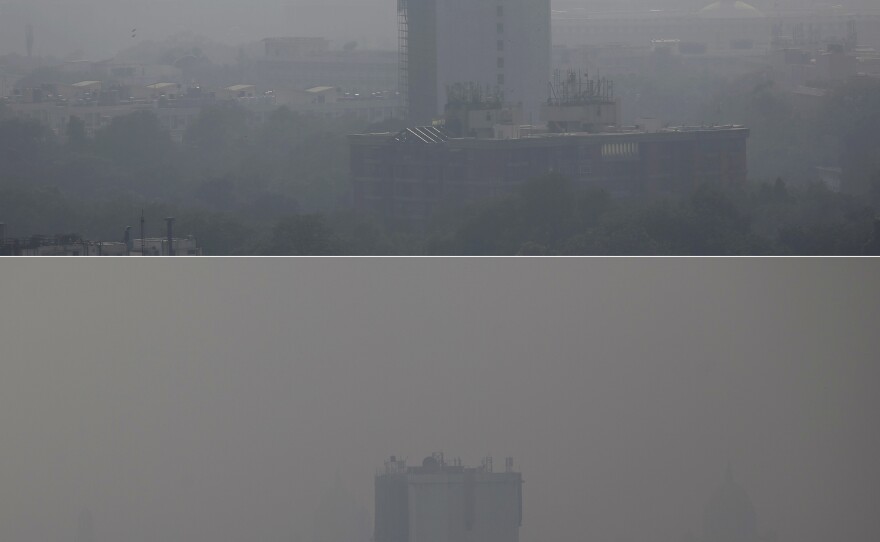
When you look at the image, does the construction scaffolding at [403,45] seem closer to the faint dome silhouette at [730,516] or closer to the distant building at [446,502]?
the distant building at [446,502]

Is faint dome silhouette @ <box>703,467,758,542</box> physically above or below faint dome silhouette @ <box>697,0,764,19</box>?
below

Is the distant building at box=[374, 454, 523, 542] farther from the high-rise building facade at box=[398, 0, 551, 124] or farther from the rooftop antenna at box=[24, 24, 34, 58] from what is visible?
the rooftop antenna at box=[24, 24, 34, 58]

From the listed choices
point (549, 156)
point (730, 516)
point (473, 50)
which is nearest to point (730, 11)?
point (549, 156)

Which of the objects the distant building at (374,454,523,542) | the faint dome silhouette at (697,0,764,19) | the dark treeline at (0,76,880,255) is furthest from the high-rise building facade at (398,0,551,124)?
the distant building at (374,454,523,542)

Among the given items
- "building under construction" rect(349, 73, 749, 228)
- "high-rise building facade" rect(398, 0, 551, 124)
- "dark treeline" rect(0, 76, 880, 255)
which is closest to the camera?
"dark treeline" rect(0, 76, 880, 255)

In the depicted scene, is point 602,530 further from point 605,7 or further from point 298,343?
point 605,7

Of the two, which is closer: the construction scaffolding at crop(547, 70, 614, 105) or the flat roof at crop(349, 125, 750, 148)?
the flat roof at crop(349, 125, 750, 148)

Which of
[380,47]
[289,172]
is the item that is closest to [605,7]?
[380,47]

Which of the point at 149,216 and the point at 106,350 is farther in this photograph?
the point at 149,216
